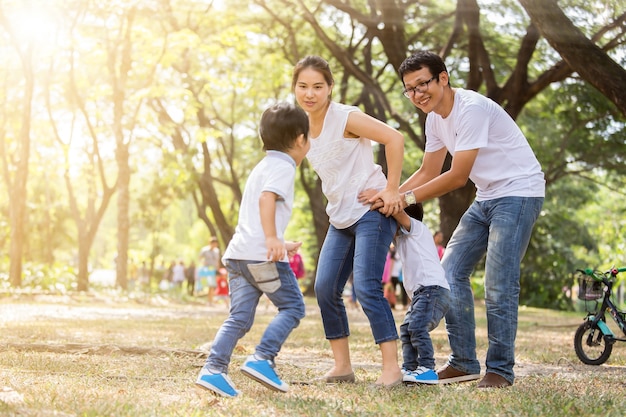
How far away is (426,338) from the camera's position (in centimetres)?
520

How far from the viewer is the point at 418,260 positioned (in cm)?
525

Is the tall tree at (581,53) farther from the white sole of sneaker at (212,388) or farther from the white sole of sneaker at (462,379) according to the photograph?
the white sole of sneaker at (212,388)

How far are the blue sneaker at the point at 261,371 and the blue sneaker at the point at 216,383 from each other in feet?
0.45

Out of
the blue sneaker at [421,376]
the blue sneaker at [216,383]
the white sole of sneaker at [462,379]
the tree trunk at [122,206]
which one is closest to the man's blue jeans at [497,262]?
the white sole of sneaker at [462,379]

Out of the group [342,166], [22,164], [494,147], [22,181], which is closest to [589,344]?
[494,147]

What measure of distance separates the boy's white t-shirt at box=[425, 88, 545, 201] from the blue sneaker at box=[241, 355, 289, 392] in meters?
1.68

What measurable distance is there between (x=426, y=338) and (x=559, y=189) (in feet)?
79.5

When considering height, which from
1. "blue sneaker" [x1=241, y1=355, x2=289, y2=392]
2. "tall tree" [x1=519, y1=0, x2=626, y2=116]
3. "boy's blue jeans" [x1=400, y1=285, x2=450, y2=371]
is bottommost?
"blue sneaker" [x1=241, y1=355, x2=289, y2=392]

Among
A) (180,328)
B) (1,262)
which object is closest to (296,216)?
(1,262)

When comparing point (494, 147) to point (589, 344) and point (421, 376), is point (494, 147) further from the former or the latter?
point (589, 344)

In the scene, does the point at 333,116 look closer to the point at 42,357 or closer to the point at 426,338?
the point at 426,338

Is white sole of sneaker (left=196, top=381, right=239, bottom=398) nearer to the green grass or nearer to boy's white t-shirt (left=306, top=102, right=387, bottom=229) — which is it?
the green grass

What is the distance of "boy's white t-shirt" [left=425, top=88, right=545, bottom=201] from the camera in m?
5.06

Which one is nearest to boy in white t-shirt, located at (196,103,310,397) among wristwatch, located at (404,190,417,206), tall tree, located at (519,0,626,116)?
wristwatch, located at (404,190,417,206)
